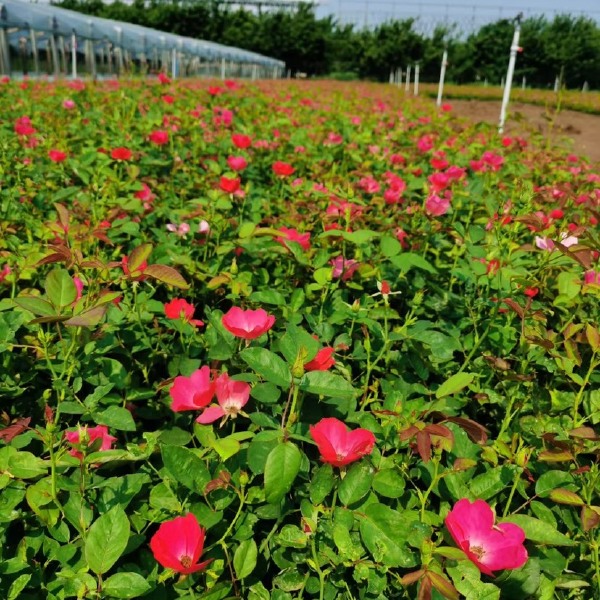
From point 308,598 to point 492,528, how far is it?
30 centimetres

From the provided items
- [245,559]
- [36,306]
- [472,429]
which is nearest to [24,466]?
[36,306]

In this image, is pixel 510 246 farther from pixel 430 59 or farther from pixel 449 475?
pixel 430 59

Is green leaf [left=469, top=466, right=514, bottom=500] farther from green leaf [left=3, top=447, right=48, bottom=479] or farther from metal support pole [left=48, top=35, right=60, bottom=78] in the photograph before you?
metal support pole [left=48, top=35, right=60, bottom=78]

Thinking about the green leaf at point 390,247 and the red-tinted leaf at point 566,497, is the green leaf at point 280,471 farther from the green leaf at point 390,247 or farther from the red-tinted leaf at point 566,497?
the green leaf at point 390,247

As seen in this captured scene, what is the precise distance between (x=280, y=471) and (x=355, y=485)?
0.15 metres

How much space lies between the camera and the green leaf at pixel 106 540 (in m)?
0.72

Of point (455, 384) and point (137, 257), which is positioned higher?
point (137, 257)

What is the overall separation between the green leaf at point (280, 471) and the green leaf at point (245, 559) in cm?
10

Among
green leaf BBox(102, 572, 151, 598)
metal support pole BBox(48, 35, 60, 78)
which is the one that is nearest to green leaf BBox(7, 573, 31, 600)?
green leaf BBox(102, 572, 151, 598)

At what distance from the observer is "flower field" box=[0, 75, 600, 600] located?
771 mm

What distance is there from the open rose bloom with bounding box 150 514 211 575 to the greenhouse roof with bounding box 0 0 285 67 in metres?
14.5

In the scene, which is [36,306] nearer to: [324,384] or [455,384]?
[324,384]

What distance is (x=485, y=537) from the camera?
0.72 metres

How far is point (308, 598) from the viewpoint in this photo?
841mm
